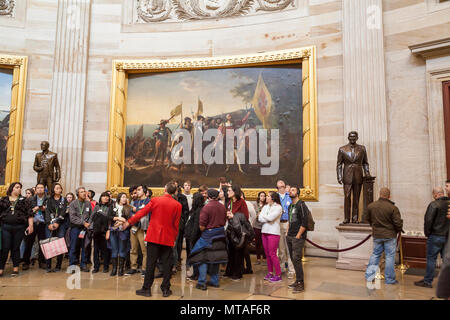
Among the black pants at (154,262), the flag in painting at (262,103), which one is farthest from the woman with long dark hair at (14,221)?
the flag in painting at (262,103)

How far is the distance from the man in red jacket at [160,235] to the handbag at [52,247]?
7.32ft

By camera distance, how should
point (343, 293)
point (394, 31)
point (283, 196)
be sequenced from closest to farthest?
point (343, 293) < point (283, 196) < point (394, 31)

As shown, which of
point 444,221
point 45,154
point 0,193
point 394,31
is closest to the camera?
point 444,221

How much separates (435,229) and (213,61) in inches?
300

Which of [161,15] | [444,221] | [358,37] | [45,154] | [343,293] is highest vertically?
[161,15]

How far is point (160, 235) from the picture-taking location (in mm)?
5328

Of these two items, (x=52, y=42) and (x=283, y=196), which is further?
(x=52, y=42)

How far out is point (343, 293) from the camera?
5574 millimetres

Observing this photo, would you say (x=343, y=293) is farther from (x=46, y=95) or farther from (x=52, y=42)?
(x=52, y=42)

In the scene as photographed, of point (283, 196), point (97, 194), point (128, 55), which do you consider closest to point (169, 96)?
point (128, 55)

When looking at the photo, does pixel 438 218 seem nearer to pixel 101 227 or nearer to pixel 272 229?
pixel 272 229

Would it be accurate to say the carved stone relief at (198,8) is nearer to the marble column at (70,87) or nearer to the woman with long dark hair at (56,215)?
the marble column at (70,87)

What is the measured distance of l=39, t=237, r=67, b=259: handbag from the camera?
666 cm

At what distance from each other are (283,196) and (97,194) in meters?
6.20
